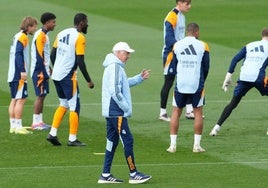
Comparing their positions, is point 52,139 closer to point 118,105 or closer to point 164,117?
point 164,117

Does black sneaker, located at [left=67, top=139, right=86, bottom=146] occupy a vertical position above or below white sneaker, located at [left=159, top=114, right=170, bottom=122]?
below

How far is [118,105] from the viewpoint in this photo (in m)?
17.6

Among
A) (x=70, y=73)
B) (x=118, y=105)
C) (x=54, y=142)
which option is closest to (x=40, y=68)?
(x=70, y=73)

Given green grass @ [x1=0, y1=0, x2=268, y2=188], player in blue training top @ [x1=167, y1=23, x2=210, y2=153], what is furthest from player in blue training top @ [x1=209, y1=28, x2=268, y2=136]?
player in blue training top @ [x1=167, y1=23, x2=210, y2=153]

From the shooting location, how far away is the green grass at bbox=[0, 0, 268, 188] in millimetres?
18219

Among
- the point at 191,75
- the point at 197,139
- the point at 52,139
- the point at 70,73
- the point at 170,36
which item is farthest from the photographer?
the point at 170,36

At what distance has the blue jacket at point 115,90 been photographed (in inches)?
690

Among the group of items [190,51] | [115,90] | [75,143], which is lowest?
[75,143]

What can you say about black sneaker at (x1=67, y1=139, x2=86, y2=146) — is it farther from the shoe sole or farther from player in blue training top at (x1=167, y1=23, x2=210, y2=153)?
player in blue training top at (x1=167, y1=23, x2=210, y2=153)

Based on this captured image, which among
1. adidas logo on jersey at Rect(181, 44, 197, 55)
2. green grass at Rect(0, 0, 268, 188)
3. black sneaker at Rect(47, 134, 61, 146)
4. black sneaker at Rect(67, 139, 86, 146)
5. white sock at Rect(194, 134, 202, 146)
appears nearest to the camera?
green grass at Rect(0, 0, 268, 188)

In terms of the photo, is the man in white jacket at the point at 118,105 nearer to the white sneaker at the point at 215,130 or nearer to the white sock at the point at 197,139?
the white sock at the point at 197,139

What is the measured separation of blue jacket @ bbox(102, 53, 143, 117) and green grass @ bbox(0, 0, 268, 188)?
3.73 feet

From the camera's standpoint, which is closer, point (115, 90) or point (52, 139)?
point (115, 90)

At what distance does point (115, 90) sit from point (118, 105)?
0.80 ft
